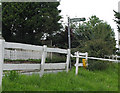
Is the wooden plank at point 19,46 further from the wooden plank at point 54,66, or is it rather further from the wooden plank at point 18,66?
the wooden plank at point 54,66

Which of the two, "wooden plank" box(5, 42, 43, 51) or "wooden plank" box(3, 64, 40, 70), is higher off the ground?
"wooden plank" box(5, 42, 43, 51)

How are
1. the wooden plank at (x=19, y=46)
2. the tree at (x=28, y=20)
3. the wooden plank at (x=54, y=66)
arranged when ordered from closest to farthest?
the wooden plank at (x=19, y=46)
the wooden plank at (x=54, y=66)
the tree at (x=28, y=20)

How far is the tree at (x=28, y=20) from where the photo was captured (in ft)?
71.8

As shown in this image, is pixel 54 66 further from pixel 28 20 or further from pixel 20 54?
pixel 28 20

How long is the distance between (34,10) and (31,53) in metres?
17.5

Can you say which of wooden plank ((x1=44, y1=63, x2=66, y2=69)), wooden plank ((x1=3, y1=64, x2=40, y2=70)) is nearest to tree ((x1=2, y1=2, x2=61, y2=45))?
wooden plank ((x1=44, y1=63, x2=66, y2=69))

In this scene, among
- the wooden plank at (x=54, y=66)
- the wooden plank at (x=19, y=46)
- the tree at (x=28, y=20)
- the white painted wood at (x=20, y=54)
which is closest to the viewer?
the wooden plank at (x=19, y=46)

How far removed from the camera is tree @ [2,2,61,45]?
71.8 ft

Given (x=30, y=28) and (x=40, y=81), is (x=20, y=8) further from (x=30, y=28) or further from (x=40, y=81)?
(x=40, y=81)

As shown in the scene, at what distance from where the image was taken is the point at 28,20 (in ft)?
71.1

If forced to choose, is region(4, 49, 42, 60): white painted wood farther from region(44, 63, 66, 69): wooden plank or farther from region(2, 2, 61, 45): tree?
region(2, 2, 61, 45): tree

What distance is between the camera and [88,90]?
4.26 m

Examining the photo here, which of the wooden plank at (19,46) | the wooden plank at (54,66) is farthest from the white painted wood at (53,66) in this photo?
the wooden plank at (19,46)

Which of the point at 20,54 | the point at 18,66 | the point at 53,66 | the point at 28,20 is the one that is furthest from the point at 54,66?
the point at 28,20
